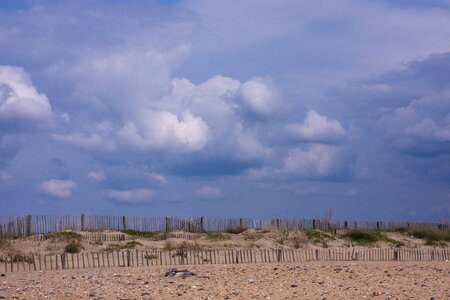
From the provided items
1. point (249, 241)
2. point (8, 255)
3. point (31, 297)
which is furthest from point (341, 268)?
point (249, 241)

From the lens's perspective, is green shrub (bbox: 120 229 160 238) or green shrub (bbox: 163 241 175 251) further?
green shrub (bbox: 120 229 160 238)

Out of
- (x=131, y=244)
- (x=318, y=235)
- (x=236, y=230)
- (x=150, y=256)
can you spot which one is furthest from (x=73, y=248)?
(x=318, y=235)

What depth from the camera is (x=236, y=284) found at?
14.5 metres

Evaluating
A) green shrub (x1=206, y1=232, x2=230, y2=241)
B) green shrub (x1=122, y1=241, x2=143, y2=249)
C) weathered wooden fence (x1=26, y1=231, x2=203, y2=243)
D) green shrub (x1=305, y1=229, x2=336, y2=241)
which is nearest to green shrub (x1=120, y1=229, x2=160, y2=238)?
weathered wooden fence (x1=26, y1=231, x2=203, y2=243)

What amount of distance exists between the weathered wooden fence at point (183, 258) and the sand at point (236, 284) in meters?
1.78

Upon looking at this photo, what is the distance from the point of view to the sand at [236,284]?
42.7ft

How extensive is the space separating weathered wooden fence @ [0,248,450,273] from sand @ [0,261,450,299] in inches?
70.0

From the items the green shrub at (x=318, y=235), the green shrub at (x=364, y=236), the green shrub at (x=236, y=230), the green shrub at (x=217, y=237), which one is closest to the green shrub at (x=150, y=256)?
the green shrub at (x=217, y=237)

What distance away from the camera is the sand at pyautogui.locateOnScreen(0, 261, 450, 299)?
1302 centimetres

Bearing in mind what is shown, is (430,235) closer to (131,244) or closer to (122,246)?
(131,244)

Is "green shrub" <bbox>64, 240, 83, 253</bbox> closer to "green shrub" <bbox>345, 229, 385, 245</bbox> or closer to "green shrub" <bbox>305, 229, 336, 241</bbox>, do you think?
"green shrub" <bbox>305, 229, 336, 241</bbox>

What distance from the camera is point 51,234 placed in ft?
99.0

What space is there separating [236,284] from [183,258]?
6939mm

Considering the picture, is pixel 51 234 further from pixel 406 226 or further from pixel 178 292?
pixel 406 226
